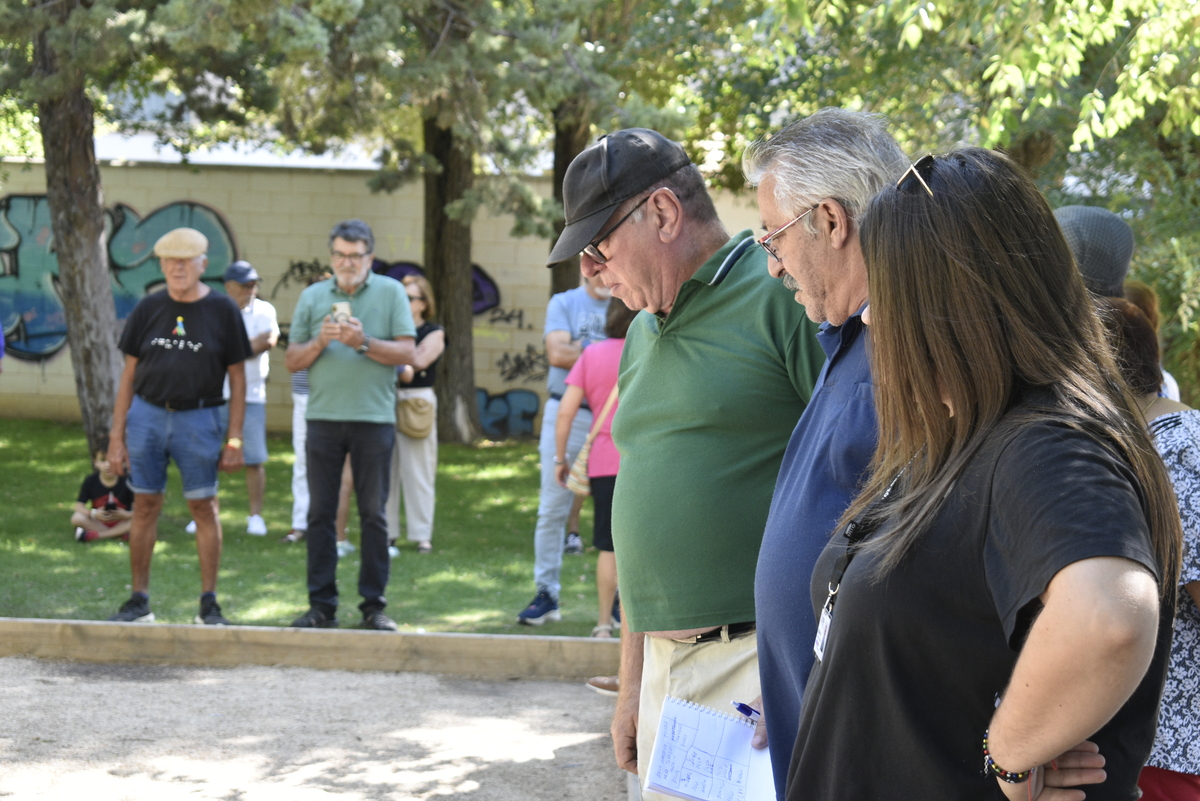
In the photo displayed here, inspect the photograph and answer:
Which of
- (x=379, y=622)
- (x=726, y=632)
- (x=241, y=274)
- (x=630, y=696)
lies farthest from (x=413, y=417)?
(x=726, y=632)

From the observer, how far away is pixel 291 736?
4.48 m

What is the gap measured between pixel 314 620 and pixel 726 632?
3.96m

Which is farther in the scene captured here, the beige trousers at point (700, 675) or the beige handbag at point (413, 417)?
the beige handbag at point (413, 417)

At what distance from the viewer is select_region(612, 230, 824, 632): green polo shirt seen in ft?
7.59

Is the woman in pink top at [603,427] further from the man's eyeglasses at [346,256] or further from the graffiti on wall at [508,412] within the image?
the graffiti on wall at [508,412]

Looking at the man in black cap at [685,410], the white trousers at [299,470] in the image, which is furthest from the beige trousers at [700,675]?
the white trousers at [299,470]

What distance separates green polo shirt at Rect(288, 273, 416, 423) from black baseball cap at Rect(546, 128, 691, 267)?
3.78 metres

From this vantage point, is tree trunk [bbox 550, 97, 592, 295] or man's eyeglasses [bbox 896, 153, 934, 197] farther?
tree trunk [bbox 550, 97, 592, 295]

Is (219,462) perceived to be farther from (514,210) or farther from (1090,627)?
(1090,627)

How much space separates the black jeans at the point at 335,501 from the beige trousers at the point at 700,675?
3.71 meters

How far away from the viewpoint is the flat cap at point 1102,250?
8.63 ft

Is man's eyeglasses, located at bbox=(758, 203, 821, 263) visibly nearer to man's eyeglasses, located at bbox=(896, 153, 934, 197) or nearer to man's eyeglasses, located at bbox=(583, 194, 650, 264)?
man's eyeglasses, located at bbox=(583, 194, 650, 264)

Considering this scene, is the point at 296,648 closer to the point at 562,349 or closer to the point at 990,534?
the point at 562,349

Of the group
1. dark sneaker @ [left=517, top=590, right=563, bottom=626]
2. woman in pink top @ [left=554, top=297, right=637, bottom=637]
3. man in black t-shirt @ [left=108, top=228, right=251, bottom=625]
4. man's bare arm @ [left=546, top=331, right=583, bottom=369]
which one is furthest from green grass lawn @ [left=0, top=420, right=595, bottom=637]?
man's bare arm @ [left=546, top=331, right=583, bottom=369]
